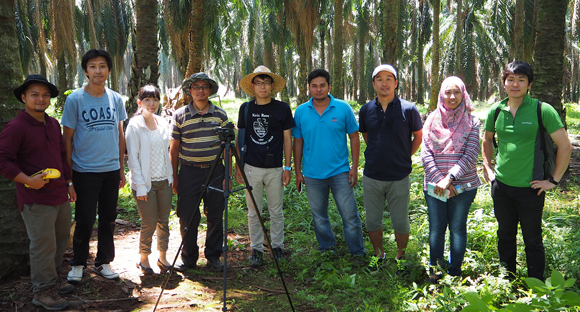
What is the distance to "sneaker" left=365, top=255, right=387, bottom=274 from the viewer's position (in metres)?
Result: 4.49

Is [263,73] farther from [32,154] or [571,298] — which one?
[571,298]

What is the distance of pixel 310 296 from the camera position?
13.3 feet

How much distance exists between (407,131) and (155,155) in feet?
9.16

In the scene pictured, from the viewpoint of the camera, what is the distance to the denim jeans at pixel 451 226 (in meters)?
4.03

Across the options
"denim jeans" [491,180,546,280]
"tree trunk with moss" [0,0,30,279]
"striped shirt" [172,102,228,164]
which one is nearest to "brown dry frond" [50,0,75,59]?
"tree trunk with moss" [0,0,30,279]

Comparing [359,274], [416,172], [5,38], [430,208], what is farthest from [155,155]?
[416,172]

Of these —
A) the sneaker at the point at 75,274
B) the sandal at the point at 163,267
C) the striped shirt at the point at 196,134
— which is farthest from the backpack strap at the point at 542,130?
the sneaker at the point at 75,274

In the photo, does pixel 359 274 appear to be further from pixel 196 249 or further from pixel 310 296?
pixel 196 249

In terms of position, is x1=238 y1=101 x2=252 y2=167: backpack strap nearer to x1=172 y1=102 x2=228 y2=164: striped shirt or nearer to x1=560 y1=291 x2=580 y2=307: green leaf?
x1=172 y1=102 x2=228 y2=164: striped shirt

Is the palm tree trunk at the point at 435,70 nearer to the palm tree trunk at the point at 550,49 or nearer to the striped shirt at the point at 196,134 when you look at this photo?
the palm tree trunk at the point at 550,49

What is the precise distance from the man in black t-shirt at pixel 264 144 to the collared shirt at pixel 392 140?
3.35 feet

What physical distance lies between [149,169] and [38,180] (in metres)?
1.06

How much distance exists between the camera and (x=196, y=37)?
34.2ft

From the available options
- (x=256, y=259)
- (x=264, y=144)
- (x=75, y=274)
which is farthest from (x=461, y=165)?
(x=75, y=274)
